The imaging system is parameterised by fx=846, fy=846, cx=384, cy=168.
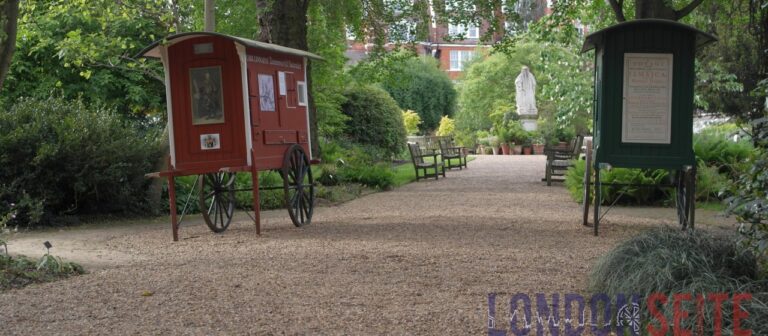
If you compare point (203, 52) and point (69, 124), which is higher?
point (203, 52)

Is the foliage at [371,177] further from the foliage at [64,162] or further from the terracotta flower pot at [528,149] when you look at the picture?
the terracotta flower pot at [528,149]

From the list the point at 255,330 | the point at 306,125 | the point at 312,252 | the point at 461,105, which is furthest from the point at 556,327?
the point at 461,105

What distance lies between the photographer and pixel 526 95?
39.6m

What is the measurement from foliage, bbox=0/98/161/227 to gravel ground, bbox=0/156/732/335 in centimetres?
96

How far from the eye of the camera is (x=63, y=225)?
1227 centimetres

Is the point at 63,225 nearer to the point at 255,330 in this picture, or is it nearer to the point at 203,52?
the point at 203,52

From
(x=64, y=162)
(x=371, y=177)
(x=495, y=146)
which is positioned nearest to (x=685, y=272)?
(x=64, y=162)

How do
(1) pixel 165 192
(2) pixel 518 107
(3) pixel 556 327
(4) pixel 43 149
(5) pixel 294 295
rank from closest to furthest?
(3) pixel 556 327
(5) pixel 294 295
(4) pixel 43 149
(1) pixel 165 192
(2) pixel 518 107

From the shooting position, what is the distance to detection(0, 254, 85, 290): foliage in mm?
7242

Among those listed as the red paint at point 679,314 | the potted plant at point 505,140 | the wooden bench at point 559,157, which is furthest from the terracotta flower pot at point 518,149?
the red paint at point 679,314

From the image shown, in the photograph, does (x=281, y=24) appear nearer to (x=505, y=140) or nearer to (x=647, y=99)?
(x=647, y=99)

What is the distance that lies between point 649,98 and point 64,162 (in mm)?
8112

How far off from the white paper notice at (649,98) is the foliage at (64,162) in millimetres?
7378

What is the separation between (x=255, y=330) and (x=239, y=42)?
16.9 ft
